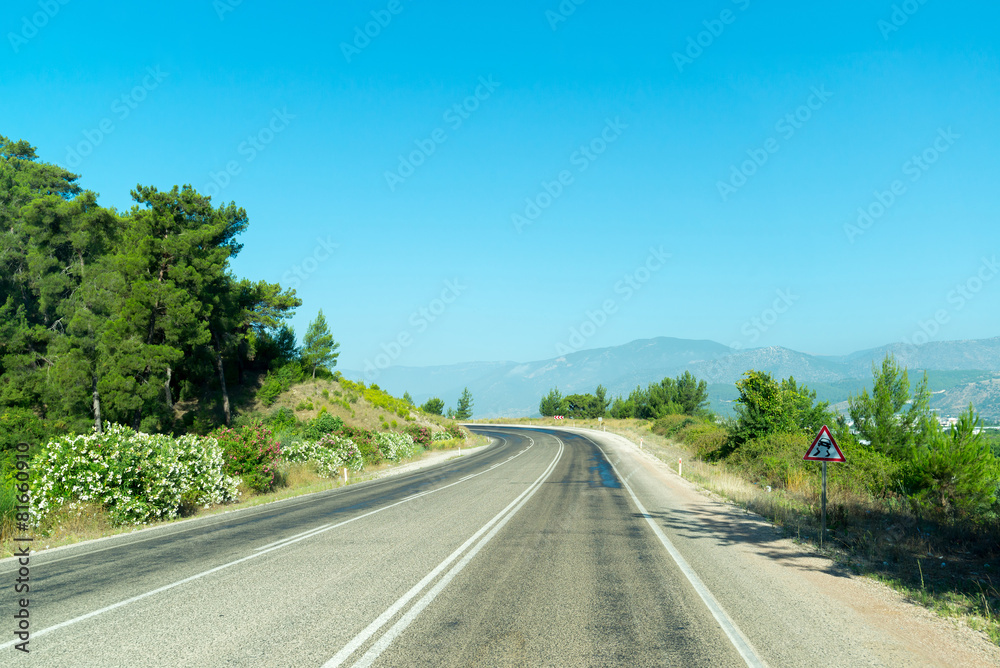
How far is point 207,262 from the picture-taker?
35031 millimetres

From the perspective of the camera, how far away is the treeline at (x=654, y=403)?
6525 centimetres

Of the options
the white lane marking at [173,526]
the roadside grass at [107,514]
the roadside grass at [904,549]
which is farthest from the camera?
the roadside grass at [107,514]

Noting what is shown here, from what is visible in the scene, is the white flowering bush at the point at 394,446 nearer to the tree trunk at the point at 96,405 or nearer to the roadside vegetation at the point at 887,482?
the tree trunk at the point at 96,405

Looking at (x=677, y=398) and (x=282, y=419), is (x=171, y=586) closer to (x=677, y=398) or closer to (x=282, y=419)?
(x=282, y=419)

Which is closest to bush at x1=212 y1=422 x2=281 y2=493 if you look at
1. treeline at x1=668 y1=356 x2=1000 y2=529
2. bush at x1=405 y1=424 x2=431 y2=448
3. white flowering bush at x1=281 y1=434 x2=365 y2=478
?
white flowering bush at x1=281 y1=434 x2=365 y2=478

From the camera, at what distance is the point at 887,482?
671 inches

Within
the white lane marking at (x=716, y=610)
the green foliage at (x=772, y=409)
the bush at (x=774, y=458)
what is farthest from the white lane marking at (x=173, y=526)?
the green foliage at (x=772, y=409)

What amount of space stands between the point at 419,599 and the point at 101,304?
112 ft

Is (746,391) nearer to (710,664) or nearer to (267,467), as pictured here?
(267,467)

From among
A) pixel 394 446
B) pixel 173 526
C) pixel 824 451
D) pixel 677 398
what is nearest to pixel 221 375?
pixel 394 446

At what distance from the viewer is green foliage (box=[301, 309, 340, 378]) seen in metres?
54.5

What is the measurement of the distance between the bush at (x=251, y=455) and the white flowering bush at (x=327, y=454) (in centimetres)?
354


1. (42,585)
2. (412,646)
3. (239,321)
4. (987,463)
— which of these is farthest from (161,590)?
(239,321)

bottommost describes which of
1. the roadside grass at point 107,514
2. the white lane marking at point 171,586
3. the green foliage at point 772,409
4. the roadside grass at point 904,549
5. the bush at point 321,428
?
the roadside grass at point 107,514
